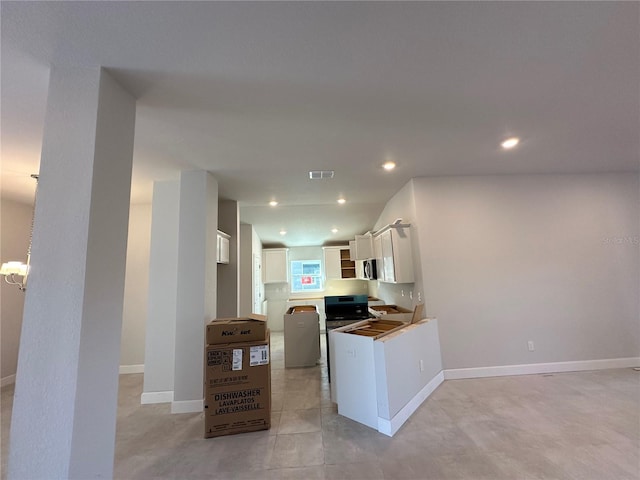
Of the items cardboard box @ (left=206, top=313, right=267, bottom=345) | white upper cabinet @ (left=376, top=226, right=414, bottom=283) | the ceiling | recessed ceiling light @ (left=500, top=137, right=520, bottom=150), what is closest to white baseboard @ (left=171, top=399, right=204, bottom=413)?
cardboard box @ (left=206, top=313, right=267, bottom=345)

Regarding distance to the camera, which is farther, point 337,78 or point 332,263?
point 332,263

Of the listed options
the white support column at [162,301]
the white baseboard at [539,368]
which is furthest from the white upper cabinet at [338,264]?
the white support column at [162,301]

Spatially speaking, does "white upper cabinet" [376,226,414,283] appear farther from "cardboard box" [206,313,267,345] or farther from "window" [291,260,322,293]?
"window" [291,260,322,293]

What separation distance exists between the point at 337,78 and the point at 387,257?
2859mm

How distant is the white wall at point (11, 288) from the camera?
151 inches

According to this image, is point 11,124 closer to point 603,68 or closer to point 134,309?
point 134,309

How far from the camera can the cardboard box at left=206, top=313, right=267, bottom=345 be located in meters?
2.50

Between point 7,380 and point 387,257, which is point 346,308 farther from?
point 7,380

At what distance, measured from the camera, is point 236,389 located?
2.42m

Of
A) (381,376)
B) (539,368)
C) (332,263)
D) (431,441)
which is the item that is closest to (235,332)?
(381,376)

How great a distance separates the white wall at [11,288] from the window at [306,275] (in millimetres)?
5137

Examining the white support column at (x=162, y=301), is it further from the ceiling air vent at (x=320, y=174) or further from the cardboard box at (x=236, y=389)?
the ceiling air vent at (x=320, y=174)

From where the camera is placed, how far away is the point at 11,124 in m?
2.09

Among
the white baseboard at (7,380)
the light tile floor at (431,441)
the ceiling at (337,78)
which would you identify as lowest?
the light tile floor at (431,441)
